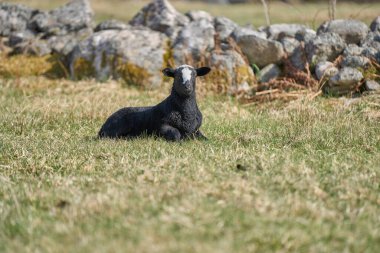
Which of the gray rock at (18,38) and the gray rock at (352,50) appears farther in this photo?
the gray rock at (18,38)

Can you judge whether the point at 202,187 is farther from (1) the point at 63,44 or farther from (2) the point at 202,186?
(1) the point at 63,44

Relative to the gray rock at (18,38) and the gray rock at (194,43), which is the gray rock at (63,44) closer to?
the gray rock at (18,38)

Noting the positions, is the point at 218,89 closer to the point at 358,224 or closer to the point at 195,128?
the point at 195,128

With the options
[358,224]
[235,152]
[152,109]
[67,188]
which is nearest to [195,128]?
[152,109]

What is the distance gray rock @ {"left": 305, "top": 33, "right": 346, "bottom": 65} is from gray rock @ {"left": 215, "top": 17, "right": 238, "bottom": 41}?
85.5 inches

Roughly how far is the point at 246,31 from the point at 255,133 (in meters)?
5.34

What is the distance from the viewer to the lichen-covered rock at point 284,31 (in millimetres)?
13578

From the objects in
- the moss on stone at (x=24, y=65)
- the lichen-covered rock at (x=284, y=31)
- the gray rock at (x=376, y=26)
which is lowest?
the moss on stone at (x=24, y=65)

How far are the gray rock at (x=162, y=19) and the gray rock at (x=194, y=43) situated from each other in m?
0.64

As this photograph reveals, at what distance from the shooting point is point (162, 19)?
1495 centimetres

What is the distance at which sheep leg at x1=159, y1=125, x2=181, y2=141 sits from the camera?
817cm

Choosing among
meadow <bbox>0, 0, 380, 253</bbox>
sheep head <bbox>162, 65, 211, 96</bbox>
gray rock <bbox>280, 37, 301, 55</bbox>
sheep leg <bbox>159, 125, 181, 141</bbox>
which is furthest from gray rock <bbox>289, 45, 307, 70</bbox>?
sheep leg <bbox>159, 125, 181, 141</bbox>

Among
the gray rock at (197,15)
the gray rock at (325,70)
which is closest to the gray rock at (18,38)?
the gray rock at (197,15)

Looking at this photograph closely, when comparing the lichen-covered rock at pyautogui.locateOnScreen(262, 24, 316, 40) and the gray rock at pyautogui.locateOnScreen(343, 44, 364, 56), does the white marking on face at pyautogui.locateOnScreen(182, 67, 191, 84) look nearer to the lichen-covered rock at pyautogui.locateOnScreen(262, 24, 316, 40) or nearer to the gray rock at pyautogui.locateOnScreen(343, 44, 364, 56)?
the gray rock at pyautogui.locateOnScreen(343, 44, 364, 56)
